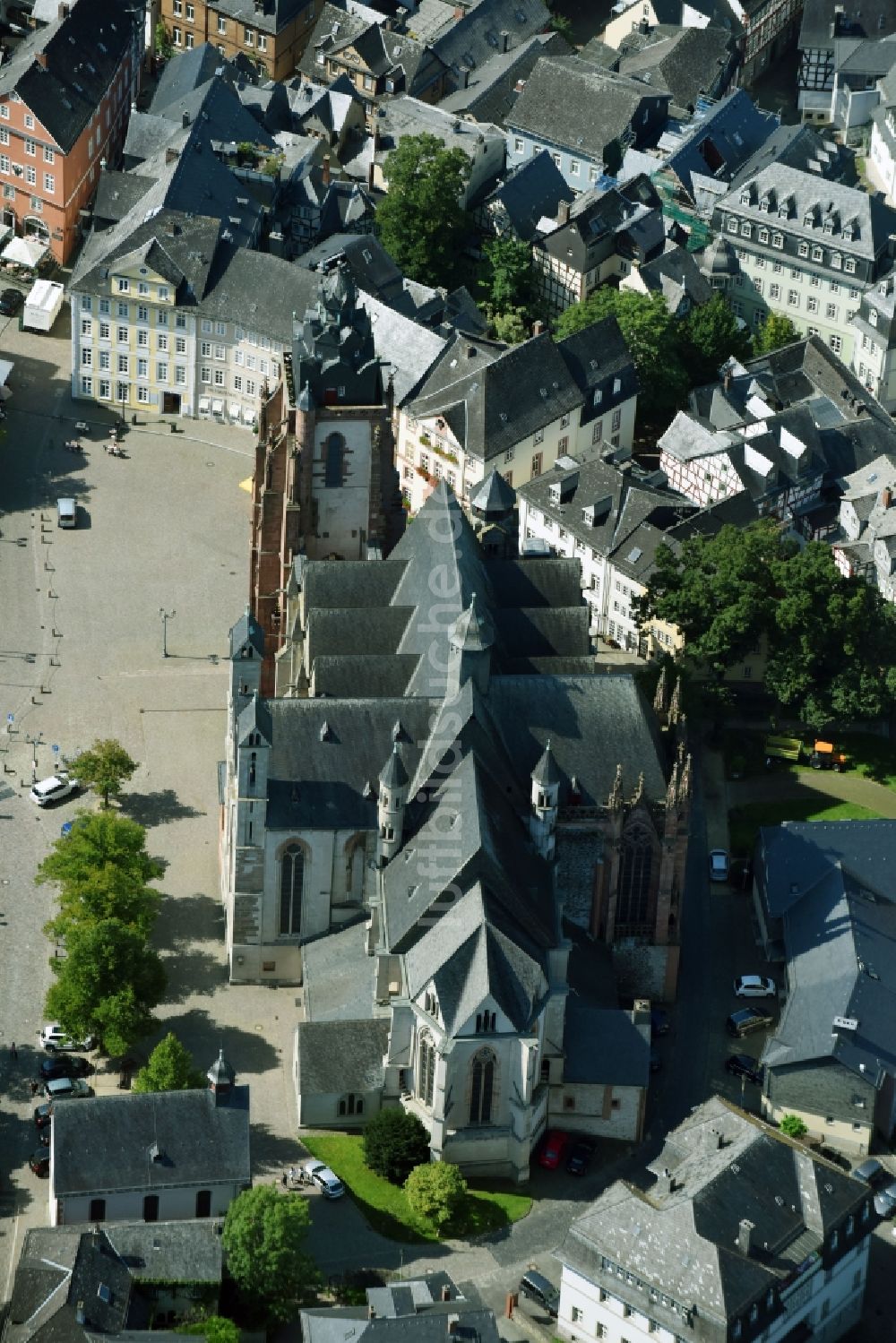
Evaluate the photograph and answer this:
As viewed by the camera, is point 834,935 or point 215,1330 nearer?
point 215,1330

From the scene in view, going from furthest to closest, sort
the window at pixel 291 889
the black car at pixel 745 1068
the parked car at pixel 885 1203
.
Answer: the window at pixel 291 889, the black car at pixel 745 1068, the parked car at pixel 885 1203

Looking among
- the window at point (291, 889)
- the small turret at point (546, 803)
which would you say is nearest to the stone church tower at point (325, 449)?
the window at point (291, 889)

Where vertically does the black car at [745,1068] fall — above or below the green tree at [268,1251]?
above

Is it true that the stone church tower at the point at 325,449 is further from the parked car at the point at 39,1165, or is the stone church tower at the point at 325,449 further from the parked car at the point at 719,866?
the parked car at the point at 39,1165

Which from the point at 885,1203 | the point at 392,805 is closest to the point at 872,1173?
the point at 885,1203

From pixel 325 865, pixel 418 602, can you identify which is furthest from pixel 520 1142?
pixel 418 602

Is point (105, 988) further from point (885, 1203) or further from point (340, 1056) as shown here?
point (885, 1203)

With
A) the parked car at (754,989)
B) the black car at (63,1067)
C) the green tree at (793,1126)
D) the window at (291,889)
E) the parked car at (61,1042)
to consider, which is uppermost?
the window at (291,889)
